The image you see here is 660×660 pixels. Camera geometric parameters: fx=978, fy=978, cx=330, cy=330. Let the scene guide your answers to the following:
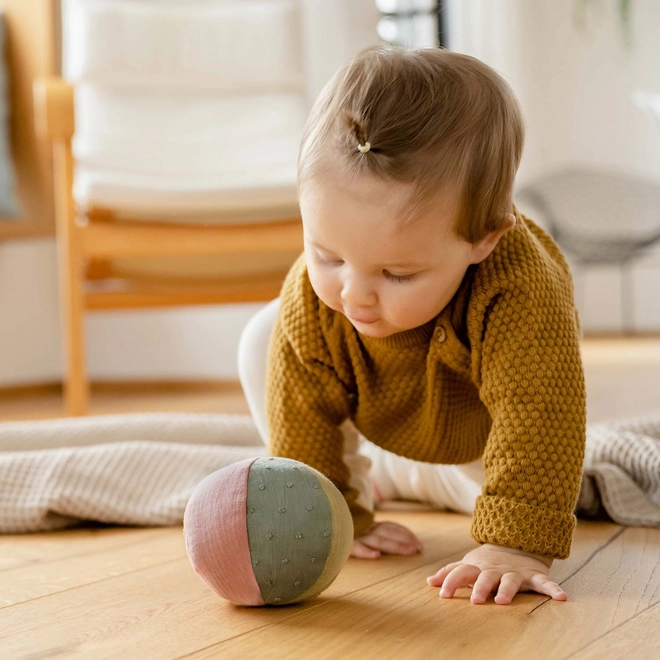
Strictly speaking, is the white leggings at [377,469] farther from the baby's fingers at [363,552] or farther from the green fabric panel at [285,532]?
the green fabric panel at [285,532]

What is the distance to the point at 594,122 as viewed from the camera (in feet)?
15.3

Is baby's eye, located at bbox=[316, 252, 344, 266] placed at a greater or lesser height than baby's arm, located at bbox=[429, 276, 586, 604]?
greater

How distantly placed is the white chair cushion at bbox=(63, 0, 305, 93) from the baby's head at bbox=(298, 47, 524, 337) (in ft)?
5.95

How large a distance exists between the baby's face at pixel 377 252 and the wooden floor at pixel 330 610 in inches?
Answer: 9.3

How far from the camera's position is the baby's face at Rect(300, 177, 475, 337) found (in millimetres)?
760

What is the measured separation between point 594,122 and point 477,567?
4.19m

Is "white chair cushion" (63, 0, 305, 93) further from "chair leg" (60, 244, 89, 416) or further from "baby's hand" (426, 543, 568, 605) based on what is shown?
"baby's hand" (426, 543, 568, 605)

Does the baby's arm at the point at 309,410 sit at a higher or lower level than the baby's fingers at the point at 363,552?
higher

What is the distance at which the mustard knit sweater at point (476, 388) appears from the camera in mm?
818

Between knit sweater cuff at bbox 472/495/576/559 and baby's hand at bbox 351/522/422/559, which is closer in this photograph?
knit sweater cuff at bbox 472/495/576/559

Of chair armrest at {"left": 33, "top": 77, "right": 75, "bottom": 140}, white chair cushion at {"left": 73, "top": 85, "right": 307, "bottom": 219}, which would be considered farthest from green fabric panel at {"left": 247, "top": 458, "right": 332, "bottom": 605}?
chair armrest at {"left": 33, "top": 77, "right": 75, "bottom": 140}

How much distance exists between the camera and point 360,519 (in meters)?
0.98

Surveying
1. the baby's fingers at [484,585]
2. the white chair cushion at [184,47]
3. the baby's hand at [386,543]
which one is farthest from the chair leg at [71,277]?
the baby's fingers at [484,585]

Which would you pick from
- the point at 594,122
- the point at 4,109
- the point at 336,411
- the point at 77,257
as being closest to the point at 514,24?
the point at 594,122
